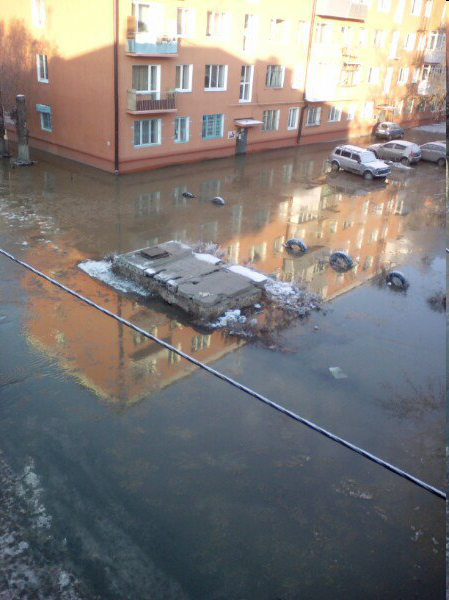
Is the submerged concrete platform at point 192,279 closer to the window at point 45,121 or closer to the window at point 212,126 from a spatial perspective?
the window at point 212,126

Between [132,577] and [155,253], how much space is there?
10.0 m

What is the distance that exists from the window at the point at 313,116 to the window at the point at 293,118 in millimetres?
1224

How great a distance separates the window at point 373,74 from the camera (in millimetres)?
39000

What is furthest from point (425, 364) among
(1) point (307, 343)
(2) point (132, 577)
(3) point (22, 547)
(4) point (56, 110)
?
(4) point (56, 110)

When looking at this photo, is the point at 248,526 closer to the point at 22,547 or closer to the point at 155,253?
the point at 22,547

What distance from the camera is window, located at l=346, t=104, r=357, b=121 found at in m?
38.8

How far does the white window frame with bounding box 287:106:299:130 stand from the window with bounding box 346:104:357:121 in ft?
19.6

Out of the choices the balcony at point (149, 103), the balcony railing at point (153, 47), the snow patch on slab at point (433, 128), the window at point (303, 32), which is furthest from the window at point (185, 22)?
the snow patch on slab at point (433, 128)

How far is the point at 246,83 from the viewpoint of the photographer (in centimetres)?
3070

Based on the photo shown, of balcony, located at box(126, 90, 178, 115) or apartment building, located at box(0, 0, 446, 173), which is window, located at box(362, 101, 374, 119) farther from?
balcony, located at box(126, 90, 178, 115)

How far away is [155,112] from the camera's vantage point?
2552 centimetres

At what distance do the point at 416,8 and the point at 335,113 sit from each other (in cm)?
1165

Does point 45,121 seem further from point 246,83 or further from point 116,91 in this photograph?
point 246,83

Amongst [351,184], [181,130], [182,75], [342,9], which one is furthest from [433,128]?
[182,75]
